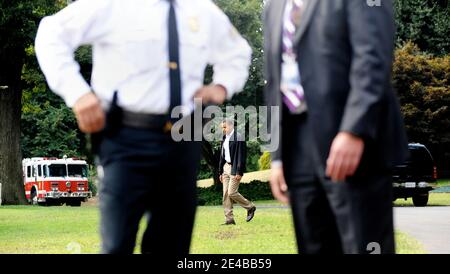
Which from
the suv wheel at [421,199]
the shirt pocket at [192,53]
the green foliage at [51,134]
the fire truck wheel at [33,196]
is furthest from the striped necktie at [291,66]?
the green foliage at [51,134]

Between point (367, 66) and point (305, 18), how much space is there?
0.35 m

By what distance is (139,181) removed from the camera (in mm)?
3463

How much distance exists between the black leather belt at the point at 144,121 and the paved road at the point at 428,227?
825 centimetres

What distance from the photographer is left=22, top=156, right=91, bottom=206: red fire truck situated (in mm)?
44625

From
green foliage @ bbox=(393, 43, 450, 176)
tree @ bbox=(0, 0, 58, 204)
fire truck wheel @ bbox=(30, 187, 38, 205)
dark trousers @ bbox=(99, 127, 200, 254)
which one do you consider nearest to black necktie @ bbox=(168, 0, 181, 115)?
dark trousers @ bbox=(99, 127, 200, 254)

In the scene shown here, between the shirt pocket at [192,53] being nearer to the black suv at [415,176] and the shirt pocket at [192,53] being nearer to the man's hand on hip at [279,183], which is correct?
the man's hand on hip at [279,183]

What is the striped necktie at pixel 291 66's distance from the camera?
345 centimetres

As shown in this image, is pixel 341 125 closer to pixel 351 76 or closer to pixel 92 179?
pixel 351 76

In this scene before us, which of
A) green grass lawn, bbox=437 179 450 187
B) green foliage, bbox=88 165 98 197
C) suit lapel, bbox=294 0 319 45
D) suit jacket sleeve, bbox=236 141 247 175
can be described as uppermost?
suit lapel, bbox=294 0 319 45

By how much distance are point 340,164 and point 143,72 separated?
871 mm

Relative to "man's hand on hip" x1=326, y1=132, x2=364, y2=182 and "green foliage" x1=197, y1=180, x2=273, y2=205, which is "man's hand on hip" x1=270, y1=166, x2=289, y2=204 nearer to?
"man's hand on hip" x1=326, y1=132, x2=364, y2=182

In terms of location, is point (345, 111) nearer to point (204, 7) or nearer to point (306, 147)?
point (306, 147)

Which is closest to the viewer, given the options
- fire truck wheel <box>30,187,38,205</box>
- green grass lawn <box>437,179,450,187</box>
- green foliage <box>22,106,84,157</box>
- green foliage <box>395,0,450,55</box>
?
green grass lawn <box>437,179,450,187</box>

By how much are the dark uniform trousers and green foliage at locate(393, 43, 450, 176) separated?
135 feet
